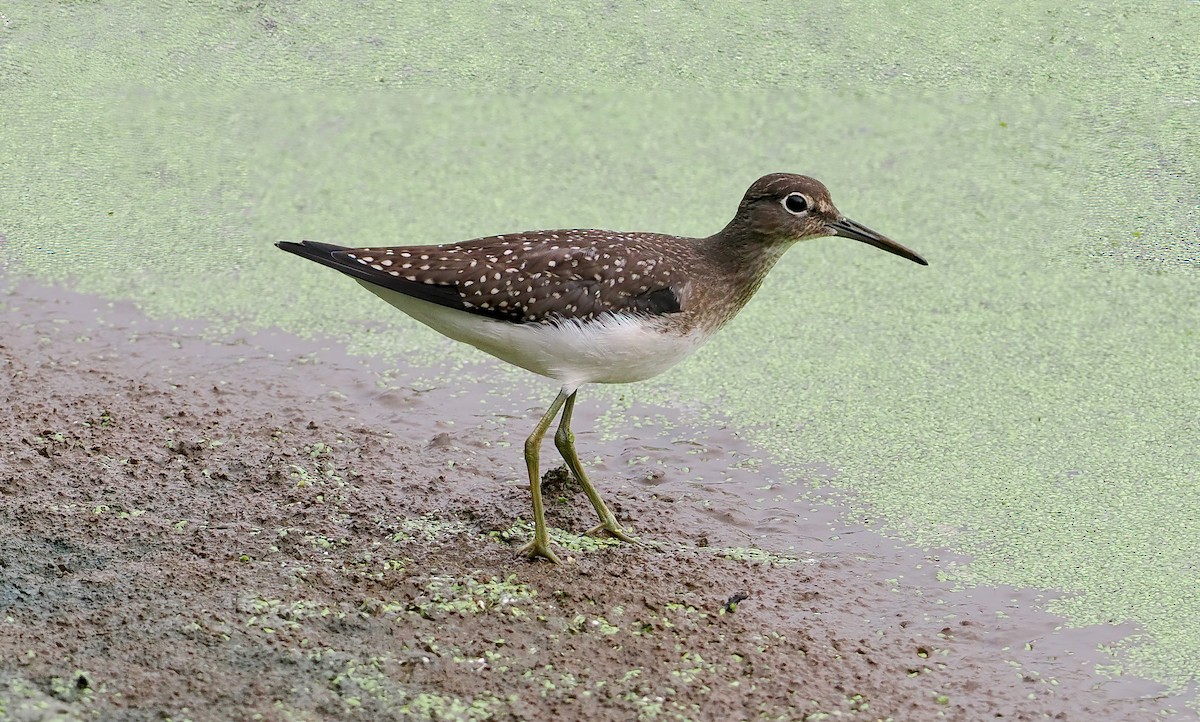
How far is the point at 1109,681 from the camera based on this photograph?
3.78 m

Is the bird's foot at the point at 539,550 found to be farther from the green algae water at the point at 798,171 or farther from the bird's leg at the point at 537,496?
the green algae water at the point at 798,171

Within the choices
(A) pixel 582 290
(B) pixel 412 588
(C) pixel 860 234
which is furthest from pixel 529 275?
(C) pixel 860 234

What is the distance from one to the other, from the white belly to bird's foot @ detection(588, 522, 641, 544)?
1.56 ft

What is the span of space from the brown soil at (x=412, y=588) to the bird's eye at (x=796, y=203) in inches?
39.2

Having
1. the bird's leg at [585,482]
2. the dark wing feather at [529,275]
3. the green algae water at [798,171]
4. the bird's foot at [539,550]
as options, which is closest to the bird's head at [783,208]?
the dark wing feather at [529,275]

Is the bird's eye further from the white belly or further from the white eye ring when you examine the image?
the white belly

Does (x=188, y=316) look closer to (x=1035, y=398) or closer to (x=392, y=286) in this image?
(x=392, y=286)

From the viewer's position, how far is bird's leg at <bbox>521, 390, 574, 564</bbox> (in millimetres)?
4109

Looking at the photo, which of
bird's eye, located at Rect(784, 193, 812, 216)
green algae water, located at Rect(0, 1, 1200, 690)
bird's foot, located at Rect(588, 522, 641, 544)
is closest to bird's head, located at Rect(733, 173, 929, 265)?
bird's eye, located at Rect(784, 193, 812, 216)

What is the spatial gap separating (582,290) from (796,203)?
79 centimetres

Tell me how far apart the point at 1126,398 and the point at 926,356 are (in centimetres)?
75

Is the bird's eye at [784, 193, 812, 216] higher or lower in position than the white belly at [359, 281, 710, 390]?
higher

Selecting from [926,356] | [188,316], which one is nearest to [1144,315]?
[926,356]

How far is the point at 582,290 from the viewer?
410 centimetres
